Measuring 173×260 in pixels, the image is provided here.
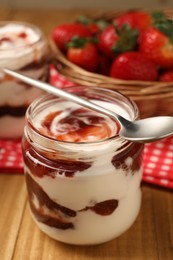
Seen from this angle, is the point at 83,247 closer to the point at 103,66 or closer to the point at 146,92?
the point at 146,92

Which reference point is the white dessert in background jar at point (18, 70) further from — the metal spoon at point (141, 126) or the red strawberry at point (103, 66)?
the metal spoon at point (141, 126)

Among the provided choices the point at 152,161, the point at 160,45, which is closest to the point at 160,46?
the point at 160,45

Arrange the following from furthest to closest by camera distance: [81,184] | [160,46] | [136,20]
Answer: [136,20] < [160,46] < [81,184]

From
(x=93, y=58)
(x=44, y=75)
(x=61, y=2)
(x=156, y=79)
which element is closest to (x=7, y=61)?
(x=44, y=75)

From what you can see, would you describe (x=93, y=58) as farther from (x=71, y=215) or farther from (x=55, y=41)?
(x=71, y=215)

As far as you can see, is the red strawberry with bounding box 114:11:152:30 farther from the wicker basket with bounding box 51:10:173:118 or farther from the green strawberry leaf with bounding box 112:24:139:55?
the wicker basket with bounding box 51:10:173:118
